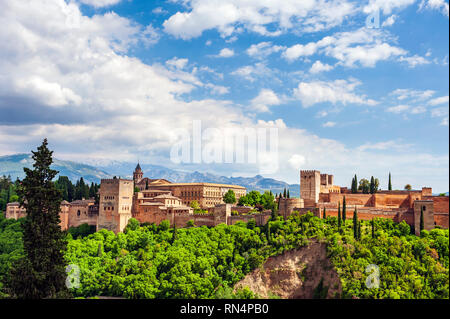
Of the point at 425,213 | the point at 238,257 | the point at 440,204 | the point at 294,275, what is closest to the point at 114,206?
the point at 238,257

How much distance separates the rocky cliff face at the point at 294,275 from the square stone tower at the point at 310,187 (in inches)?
388

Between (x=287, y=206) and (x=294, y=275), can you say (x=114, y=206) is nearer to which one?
(x=287, y=206)

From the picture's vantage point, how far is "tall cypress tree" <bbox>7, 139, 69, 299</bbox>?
2792 centimetres

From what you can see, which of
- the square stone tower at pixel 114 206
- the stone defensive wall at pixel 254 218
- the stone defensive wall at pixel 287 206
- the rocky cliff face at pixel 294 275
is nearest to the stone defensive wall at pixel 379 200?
the stone defensive wall at pixel 287 206

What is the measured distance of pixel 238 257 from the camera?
1855 inches

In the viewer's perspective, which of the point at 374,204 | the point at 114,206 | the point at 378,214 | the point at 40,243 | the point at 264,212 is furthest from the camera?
the point at 114,206

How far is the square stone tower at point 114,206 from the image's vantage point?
5622 cm

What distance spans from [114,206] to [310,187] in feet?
85.7
